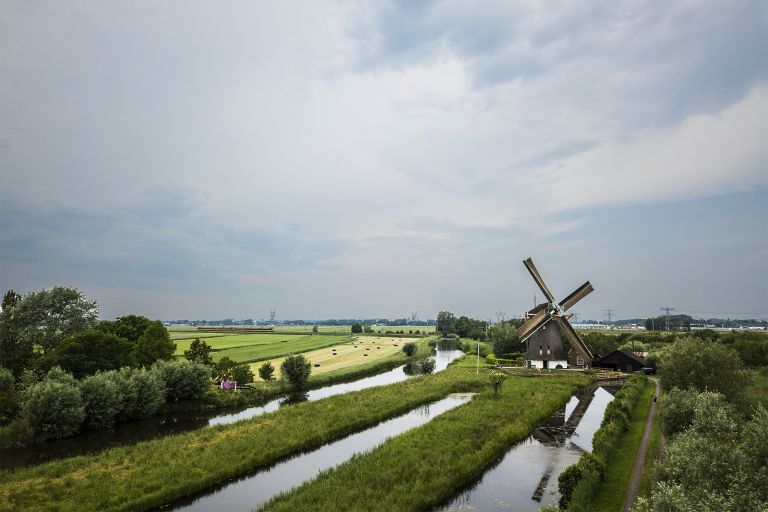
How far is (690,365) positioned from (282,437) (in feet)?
91.3

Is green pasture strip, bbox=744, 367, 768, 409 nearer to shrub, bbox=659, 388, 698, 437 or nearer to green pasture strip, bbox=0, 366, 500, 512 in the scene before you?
shrub, bbox=659, 388, 698, 437

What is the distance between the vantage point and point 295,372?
1889 inches

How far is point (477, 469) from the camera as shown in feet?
75.0

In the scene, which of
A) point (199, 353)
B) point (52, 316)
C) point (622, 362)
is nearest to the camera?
point (52, 316)

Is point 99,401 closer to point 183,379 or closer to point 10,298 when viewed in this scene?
point 183,379

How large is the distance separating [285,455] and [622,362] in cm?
5287

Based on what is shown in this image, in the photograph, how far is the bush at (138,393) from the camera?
34.1 metres

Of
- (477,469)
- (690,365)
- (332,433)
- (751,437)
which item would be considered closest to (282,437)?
(332,433)

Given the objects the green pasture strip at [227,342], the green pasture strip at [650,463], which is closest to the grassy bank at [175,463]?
the green pasture strip at [650,463]

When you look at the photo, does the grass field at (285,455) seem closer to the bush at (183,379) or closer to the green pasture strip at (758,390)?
the bush at (183,379)

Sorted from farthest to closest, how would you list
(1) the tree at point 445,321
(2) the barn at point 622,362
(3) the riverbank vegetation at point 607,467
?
(1) the tree at point 445,321
(2) the barn at point 622,362
(3) the riverbank vegetation at point 607,467

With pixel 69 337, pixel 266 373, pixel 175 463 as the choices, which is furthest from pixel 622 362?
pixel 69 337

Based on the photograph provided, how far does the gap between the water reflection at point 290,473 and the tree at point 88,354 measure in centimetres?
2146

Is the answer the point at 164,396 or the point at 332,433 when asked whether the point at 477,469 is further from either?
the point at 164,396
